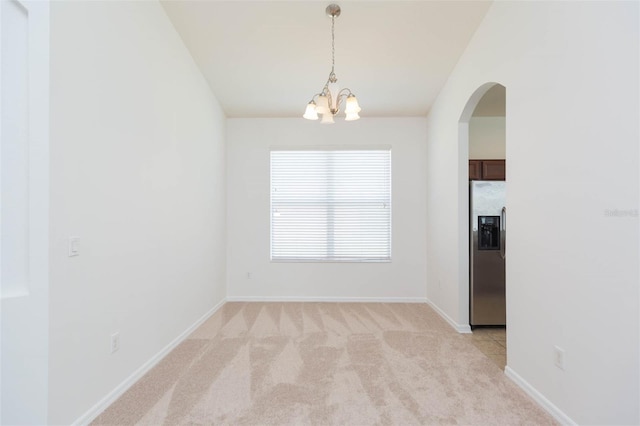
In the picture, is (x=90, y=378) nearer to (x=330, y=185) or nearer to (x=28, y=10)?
(x=28, y=10)

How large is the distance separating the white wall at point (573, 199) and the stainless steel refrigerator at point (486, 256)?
1045mm

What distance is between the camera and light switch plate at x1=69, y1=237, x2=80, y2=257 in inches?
67.9

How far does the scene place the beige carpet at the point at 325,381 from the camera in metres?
1.88

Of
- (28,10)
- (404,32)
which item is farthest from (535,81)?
(28,10)

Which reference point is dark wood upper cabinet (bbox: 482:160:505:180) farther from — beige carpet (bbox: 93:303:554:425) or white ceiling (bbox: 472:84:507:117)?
beige carpet (bbox: 93:303:554:425)

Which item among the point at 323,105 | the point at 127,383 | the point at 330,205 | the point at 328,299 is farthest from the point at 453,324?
the point at 127,383

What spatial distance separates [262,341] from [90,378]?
1.45 metres

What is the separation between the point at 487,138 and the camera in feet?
15.0

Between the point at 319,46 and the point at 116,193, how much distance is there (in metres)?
2.43

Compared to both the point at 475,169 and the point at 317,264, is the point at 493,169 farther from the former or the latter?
the point at 317,264

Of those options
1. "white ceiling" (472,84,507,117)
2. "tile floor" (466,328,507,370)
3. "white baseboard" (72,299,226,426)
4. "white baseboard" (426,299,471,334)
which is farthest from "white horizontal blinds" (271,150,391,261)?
"white baseboard" (72,299,226,426)

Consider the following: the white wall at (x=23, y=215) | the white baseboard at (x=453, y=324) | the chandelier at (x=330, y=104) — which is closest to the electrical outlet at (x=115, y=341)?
the white wall at (x=23, y=215)

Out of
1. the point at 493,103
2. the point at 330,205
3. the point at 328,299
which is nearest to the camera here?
the point at 493,103

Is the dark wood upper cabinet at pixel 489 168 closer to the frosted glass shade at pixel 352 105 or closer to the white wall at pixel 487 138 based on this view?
the white wall at pixel 487 138
